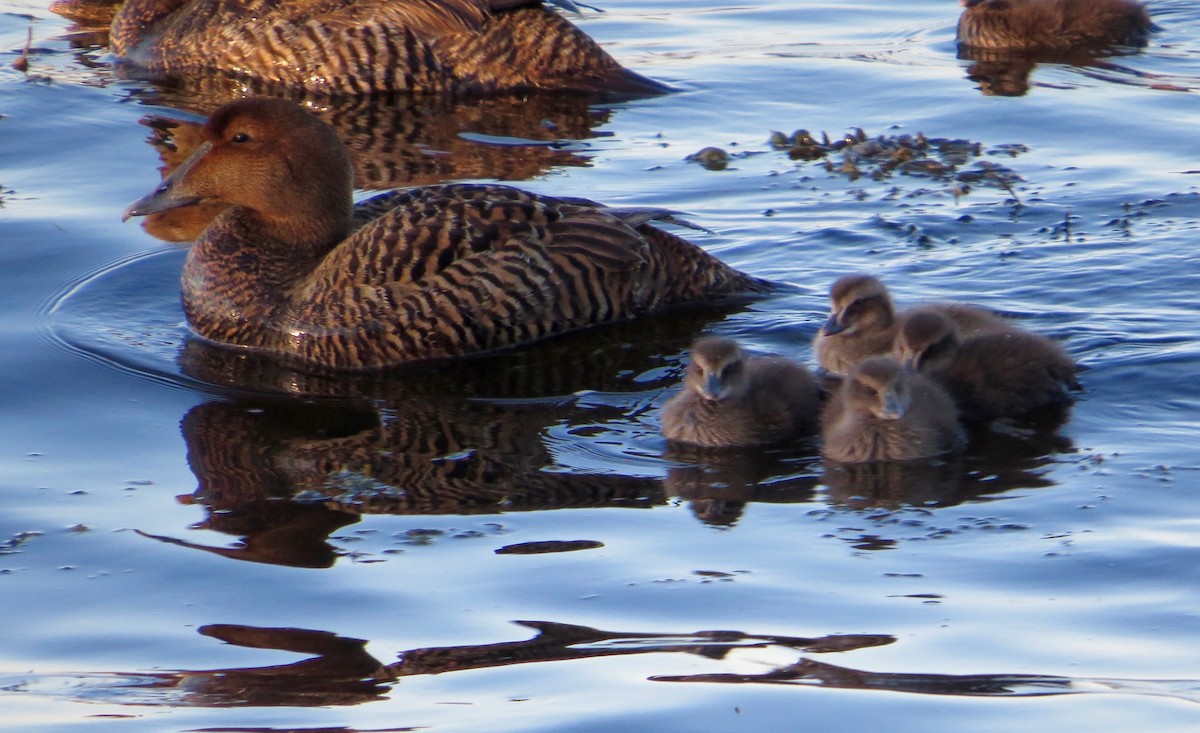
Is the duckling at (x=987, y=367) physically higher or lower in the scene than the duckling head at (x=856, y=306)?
lower

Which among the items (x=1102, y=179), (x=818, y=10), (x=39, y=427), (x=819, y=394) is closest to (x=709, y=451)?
(x=819, y=394)

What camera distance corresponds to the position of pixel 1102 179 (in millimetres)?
10141

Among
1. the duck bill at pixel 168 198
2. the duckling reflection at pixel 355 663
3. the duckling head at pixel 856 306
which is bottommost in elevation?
the duckling reflection at pixel 355 663

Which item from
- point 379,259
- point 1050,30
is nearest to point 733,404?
point 379,259

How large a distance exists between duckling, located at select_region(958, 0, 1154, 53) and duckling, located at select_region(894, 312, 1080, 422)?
7.00 meters

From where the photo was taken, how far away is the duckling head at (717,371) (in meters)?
6.75

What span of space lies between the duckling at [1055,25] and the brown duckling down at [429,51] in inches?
103

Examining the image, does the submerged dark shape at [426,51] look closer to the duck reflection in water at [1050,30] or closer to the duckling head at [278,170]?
the duck reflection in water at [1050,30]

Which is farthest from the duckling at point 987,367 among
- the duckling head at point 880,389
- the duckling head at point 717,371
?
the duckling head at point 717,371

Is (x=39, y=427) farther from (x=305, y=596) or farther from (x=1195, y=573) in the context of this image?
Result: (x=1195, y=573)

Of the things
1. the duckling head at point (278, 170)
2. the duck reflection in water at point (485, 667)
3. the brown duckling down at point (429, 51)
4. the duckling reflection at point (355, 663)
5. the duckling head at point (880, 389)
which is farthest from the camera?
the brown duckling down at point (429, 51)

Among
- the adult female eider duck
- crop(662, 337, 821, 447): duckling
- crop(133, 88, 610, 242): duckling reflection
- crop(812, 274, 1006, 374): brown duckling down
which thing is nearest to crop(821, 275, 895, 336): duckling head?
crop(812, 274, 1006, 374): brown duckling down

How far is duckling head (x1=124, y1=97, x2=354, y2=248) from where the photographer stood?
8.12m

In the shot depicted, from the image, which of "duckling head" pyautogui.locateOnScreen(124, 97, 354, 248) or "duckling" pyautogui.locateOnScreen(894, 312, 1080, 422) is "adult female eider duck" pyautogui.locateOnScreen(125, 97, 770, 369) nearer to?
"duckling head" pyautogui.locateOnScreen(124, 97, 354, 248)
